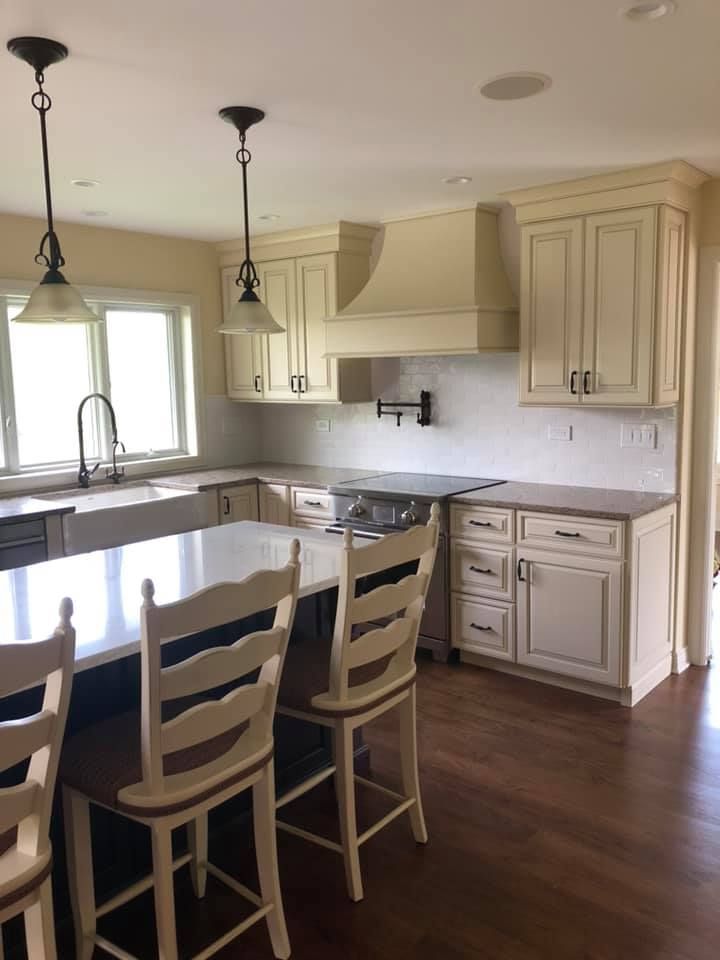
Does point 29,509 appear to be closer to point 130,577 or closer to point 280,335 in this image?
point 130,577

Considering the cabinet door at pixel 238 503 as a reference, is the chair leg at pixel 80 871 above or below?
below

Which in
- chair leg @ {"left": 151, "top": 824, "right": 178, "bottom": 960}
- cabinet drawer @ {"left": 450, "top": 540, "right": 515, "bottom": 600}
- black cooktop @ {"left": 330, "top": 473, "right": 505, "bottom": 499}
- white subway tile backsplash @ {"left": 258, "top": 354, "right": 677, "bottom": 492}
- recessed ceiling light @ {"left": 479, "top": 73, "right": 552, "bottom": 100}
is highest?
recessed ceiling light @ {"left": 479, "top": 73, "right": 552, "bottom": 100}

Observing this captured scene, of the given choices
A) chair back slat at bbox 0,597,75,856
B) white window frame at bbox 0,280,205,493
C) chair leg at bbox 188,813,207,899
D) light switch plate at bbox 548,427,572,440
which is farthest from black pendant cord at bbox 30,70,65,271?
light switch plate at bbox 548,427,572,440

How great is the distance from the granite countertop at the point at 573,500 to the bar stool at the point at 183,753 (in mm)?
1986

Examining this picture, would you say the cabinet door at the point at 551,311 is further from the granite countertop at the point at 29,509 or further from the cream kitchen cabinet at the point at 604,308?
the granite countertop at the point at 29,509

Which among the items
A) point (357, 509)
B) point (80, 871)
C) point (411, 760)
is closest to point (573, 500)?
point (357, 509)

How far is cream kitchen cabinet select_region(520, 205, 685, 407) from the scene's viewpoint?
11.9ft

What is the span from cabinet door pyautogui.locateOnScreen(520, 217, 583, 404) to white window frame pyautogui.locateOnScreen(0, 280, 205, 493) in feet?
7.66

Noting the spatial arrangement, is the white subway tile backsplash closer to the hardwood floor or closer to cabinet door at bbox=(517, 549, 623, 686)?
cabinet door at bbox=(517, 549, 623, 686)

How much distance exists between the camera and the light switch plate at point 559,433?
168 inches

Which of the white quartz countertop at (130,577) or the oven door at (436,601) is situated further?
the oven door at (436,601)

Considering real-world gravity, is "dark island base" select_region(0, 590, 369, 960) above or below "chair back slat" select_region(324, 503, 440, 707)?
below

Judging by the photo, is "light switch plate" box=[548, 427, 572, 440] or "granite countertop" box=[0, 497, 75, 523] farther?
"light switch plate" box=[548, 427, 572, 440]

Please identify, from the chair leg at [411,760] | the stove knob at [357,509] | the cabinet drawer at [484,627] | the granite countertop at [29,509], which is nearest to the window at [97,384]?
the granite countertop at [29,509]
